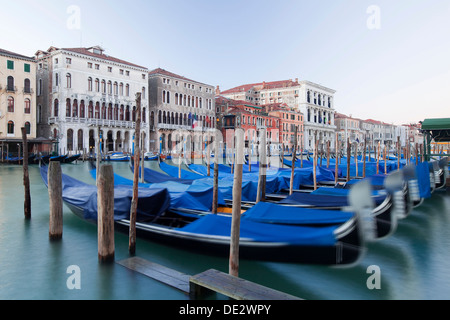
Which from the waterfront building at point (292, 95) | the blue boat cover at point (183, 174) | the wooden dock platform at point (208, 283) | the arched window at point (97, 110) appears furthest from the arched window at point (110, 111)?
the wooden dock platform at point (208, 283)

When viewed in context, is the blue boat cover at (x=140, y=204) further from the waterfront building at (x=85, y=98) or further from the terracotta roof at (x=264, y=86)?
the terracotta roof at (x=264, y=86)

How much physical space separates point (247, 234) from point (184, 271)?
32.3 inches

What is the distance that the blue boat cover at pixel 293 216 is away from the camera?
3.03m

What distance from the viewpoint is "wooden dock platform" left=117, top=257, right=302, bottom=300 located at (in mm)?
2031

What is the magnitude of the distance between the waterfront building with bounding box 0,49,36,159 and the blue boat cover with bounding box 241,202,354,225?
1735cm

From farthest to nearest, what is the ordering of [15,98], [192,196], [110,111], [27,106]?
[110,111], [27,106], [15,98], [192,196]

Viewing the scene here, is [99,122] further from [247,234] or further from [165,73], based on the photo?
[247,234]

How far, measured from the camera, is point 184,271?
312 cm

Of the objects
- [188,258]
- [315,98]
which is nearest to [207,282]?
[188,258]

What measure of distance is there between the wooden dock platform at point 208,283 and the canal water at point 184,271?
0.07 m

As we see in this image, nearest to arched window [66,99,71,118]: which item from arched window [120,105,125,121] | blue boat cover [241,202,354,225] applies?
arched window [120,105,125,121]

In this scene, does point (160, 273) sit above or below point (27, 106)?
below

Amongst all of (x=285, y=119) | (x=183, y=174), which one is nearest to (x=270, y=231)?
(x=183, y=174)

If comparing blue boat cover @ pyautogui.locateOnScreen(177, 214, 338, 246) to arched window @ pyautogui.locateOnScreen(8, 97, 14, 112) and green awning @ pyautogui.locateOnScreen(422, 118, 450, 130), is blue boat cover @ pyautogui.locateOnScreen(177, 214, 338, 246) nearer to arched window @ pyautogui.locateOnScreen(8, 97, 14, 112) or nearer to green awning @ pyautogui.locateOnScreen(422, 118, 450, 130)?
green awning @ pyautogui.locateOnScreen(422, 118, 450, 130)
